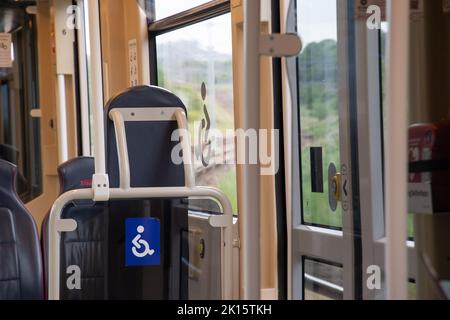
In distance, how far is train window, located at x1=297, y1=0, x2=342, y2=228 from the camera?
2.70 metres

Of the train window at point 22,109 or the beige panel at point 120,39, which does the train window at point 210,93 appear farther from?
the train window at point 22,109

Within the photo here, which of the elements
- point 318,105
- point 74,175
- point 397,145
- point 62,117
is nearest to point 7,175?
point 74,175

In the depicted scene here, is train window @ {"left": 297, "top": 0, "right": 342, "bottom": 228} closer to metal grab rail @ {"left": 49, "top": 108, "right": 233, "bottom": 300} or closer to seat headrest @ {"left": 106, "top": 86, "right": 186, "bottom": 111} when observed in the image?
metal grab rail @ {"left": 49, "top": 108, "right": 233, "bottom": 300}

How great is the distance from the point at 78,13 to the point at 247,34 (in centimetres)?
429

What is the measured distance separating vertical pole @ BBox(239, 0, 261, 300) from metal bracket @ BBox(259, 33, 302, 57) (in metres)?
0.02

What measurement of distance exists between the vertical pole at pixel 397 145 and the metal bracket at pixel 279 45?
29 cm

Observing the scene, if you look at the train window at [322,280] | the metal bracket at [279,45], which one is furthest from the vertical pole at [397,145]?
the train window at [322,280]

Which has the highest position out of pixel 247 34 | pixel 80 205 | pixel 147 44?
pixel 147 44

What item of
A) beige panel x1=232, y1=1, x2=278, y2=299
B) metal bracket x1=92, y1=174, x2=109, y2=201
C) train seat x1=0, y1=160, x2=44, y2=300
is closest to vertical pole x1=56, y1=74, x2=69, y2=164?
beige panel x1=232, y1=1, x2=278, y2=299

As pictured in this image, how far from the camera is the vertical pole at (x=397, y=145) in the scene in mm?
1296

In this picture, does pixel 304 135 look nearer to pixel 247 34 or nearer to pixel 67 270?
pixel 67 270

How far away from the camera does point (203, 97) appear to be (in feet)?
13.4
